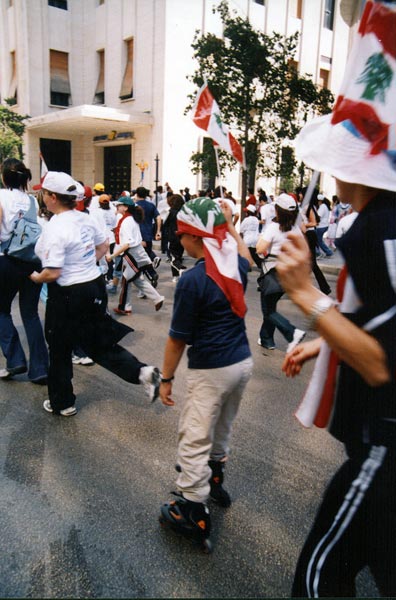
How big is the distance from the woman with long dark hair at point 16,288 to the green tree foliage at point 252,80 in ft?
41.2

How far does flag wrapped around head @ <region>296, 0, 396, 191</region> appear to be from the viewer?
5.01 feet

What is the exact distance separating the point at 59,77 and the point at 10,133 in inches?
197

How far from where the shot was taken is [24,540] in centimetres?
267

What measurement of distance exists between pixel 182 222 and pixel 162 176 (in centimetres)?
2098

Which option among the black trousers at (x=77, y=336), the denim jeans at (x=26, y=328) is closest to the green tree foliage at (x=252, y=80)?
the denim jeans at (x=26, y=328)

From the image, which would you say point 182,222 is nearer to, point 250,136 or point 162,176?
point 250,136

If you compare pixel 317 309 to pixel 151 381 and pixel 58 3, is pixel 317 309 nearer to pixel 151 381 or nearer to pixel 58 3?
pixel 151 381

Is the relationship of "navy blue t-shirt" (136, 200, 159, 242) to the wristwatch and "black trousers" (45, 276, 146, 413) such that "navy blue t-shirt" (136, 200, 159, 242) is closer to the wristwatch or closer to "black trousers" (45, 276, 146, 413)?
"black trousers" (45, 276, 146, 413)

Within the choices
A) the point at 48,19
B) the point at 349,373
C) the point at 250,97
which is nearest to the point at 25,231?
the point at 349,373

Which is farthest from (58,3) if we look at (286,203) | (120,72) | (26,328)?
(26,328)

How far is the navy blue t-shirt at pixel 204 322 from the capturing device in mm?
2613

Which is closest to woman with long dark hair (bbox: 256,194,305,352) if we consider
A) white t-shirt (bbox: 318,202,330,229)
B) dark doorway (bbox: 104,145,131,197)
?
white t-shirt (bbox: 318,202,330,229)

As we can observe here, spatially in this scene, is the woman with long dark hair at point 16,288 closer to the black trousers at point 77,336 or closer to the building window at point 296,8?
the black trousers at point 77,336

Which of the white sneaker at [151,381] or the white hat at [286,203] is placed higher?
the white hat at [286,203]
